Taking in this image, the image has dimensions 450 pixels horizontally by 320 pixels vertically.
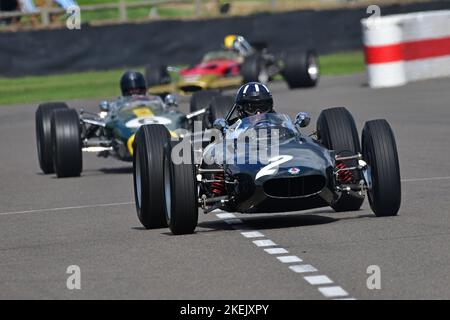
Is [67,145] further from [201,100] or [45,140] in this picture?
[201,100]

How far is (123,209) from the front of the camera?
51.9 feet

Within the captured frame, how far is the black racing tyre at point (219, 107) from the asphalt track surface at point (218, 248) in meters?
1.51

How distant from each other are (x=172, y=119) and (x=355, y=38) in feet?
72.9

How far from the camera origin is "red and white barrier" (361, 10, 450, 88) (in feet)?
107

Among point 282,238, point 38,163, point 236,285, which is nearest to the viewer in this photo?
point 236,285

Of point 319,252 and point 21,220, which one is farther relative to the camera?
point 21,220

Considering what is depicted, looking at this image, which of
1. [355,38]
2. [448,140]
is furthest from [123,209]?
[355,38]

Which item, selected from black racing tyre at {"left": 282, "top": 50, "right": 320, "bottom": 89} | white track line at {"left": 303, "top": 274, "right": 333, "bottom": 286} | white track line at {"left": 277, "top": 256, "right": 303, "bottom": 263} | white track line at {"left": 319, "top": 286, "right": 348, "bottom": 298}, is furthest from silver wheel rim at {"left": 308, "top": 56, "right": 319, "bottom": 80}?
white track line at {"left": 319, "top": 286, "right": 348, "bottom": 298}

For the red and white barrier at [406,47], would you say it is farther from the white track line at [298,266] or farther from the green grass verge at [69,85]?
the white track line at [298,266]

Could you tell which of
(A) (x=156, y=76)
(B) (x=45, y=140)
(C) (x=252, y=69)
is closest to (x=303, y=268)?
(B) (x=45, y=140)

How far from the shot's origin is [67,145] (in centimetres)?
2011

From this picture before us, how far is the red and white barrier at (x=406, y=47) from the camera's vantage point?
3269cm

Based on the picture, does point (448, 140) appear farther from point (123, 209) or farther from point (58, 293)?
point (58, 293)
